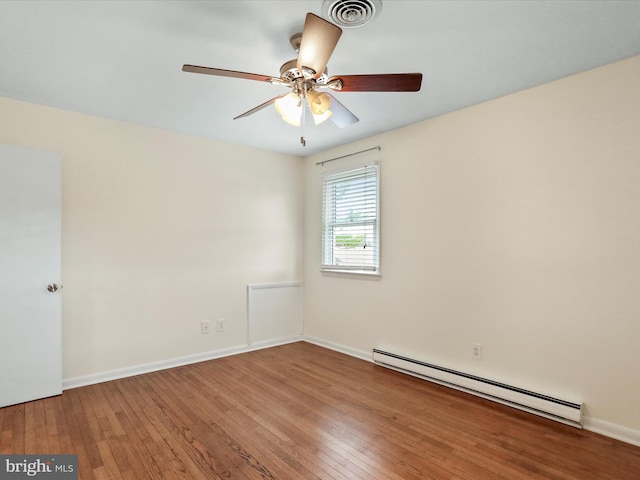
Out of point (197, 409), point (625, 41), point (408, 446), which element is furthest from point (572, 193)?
point (197, 409)

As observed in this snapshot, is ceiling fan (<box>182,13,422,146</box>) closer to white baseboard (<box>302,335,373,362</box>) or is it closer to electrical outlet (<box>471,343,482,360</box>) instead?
electrical outlet (<box>471,343,482,360</box>)

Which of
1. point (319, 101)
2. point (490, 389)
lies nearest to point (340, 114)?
point (319, 101)

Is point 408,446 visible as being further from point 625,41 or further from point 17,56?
point 17,56

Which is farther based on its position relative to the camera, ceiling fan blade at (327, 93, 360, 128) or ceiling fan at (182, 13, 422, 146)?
ceiling fan blade at (327, 93, 360, 128)

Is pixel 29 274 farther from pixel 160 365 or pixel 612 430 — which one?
pixel 612 430

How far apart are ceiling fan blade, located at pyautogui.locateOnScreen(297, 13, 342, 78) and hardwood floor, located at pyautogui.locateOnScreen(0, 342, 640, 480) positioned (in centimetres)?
215

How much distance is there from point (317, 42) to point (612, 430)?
2932 mm

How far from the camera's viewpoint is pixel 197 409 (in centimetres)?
266

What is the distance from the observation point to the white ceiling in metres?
1.81

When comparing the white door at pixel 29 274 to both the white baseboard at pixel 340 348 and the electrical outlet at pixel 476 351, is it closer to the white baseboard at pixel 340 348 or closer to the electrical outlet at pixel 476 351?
the white baseboard at pixel 340 348

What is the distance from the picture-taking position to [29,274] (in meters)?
2.81

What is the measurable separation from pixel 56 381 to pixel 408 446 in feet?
9.12

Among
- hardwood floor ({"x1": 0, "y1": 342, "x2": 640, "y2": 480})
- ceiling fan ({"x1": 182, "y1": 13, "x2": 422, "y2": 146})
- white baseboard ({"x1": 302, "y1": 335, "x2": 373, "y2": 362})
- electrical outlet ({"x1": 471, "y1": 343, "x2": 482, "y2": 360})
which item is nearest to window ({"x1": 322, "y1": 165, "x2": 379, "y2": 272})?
white baseboard ({"x1": 302, "y1": 335, "x2": 373, "y2": 362})

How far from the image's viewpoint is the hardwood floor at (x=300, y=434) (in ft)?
6.40
